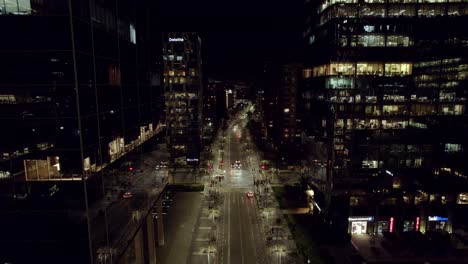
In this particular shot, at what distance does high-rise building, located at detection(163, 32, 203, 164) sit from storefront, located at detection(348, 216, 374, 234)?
5439 centimetres

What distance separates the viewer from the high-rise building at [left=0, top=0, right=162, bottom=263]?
16.3 metres

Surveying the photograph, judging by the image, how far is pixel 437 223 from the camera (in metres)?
54.2

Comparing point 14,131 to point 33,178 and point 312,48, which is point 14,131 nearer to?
point 33,178

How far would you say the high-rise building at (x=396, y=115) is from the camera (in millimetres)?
52188

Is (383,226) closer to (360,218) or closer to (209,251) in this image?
(360,218)

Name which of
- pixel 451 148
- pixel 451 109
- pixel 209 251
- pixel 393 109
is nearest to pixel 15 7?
pixel 209 251

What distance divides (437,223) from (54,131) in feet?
201

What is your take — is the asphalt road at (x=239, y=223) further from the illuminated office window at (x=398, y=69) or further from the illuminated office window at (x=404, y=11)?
the illuminated office window at (x=404, y=11)

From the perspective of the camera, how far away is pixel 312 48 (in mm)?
65875

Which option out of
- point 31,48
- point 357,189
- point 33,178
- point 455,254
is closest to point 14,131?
point 33,178

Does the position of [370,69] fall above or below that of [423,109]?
above

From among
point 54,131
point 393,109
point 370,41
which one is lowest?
point 393,109

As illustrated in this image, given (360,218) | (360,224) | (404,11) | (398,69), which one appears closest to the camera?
(404,11)

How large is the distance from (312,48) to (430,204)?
37.3 m
